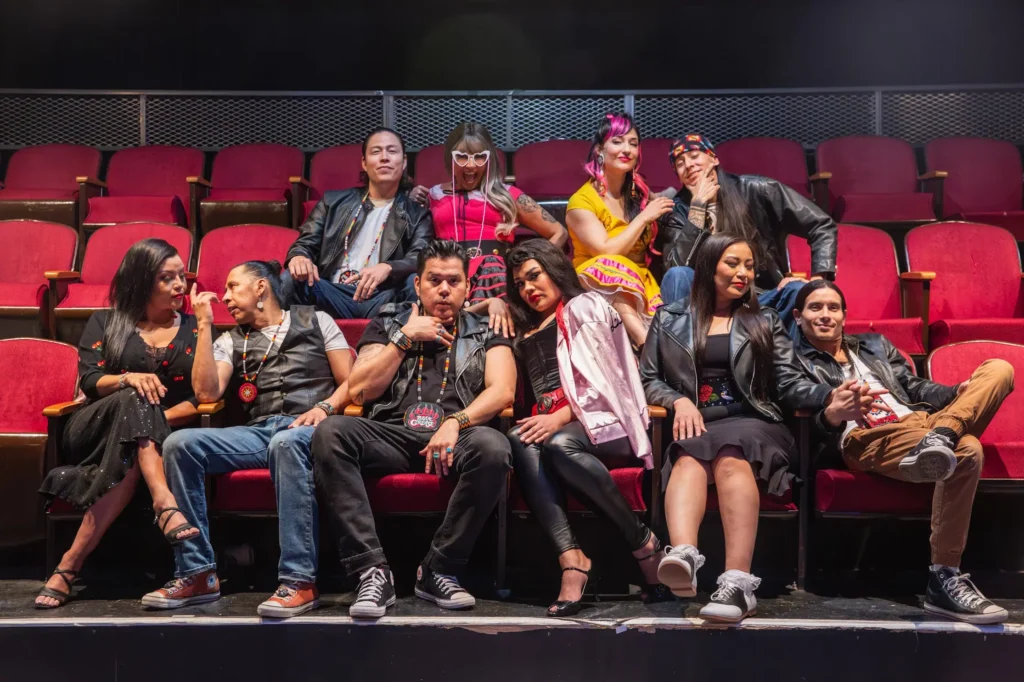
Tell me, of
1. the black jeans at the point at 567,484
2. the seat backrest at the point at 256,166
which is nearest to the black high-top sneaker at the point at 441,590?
the black jeans at the point at 567,484

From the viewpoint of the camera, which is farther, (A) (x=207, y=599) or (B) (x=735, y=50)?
(B) (x=735, y=50)

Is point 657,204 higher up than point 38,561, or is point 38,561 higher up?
point 657,204

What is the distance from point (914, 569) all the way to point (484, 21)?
3.96 metres

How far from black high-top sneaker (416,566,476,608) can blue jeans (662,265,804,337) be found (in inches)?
41.2

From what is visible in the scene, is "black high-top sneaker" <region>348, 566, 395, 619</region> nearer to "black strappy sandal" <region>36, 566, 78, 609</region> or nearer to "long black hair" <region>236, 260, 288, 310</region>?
"black strappy sandal" <region>36, 566, 78, 609</region>

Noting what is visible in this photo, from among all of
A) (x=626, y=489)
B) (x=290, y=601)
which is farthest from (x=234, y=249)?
(x=626, y=489)

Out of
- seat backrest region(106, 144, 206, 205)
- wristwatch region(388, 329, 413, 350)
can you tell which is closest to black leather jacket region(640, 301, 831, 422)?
wristwatch region(388, 329, 413, 350)

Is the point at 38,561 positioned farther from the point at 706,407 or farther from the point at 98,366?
the point at 706,407

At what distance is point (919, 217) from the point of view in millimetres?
3807

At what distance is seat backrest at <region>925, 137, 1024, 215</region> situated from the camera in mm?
4246

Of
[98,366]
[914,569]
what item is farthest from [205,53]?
[914,569]

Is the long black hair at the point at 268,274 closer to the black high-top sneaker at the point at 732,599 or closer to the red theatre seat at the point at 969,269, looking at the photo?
the black high-top sneaker at the point at 732,599

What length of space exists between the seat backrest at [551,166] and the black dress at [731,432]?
183cm

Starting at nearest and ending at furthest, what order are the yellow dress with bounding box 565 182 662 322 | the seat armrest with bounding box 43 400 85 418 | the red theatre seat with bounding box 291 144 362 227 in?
the seat armrest with bounding box 43 400 85 418 → the yellow dress with bounding box 565 182 662 322 → the red theatre seat with bounding box 291 144 362 227
